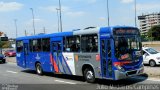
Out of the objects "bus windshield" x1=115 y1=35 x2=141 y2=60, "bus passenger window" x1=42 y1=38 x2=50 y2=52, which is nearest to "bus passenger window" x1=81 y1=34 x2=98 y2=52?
"bus windshield" x1=115 y1=35 x2=141 y2=60

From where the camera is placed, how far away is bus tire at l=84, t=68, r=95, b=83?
15.1m

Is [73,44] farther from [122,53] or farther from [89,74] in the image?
[122,53]

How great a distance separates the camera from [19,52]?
23891mm

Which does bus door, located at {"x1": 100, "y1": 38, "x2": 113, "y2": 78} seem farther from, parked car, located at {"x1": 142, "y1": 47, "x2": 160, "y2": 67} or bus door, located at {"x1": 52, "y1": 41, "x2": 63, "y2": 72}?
parked car, located at {"x1": 142, "y1": 47, "x2": 160, "y2": 67}

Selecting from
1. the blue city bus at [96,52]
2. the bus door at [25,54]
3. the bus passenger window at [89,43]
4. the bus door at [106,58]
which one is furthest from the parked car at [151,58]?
the bus door at [106,58]

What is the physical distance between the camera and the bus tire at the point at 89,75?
15.1 m

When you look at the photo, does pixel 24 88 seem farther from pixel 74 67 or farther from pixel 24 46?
pixel 24 46

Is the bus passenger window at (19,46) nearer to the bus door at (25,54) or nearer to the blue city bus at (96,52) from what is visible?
the bus door at (25,54)

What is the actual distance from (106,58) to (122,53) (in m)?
0.73

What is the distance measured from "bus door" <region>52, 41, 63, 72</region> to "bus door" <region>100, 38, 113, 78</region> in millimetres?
4137

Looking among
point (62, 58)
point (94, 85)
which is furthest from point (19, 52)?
point (94, 85)

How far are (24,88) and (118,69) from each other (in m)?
4.43

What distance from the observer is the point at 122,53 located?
45.4 ft

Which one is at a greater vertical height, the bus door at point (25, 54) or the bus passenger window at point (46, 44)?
the bus passenger window at point (46, 44)
